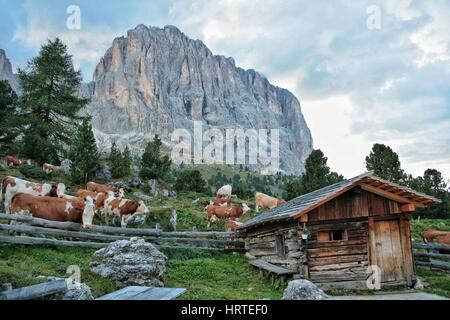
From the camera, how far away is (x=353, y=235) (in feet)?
44.5

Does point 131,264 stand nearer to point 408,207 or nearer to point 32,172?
point 408,207

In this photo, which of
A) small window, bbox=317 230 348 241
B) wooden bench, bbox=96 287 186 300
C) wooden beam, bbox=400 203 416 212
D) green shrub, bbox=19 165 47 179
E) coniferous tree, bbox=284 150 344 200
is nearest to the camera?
wooden bench, bbox=96 287 186 300

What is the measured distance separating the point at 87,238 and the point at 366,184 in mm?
10503

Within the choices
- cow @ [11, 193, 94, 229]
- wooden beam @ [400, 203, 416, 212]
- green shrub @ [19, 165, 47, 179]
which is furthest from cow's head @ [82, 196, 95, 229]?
green shrub @ [19, 165, 47, 179]

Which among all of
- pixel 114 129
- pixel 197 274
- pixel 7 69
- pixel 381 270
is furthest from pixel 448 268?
pixel 114 129

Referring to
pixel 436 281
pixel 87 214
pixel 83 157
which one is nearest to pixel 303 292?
pixel 436 281

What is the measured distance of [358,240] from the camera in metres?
13.5

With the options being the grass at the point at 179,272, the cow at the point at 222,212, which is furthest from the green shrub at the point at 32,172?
the grass at the point at 179,272

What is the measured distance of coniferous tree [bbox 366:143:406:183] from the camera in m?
31.5

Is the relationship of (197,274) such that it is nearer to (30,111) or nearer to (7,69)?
(30,111)

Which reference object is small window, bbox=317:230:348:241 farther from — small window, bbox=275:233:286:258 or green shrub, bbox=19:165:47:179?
green shrub, bbox=19:165:47:179

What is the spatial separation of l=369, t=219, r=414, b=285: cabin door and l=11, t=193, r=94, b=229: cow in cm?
1049

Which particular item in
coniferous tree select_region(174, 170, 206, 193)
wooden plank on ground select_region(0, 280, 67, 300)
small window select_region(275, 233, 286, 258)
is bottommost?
wooden plank on ground select_region(0, 280, 67, 300)

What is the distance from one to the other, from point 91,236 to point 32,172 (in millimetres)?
13872
